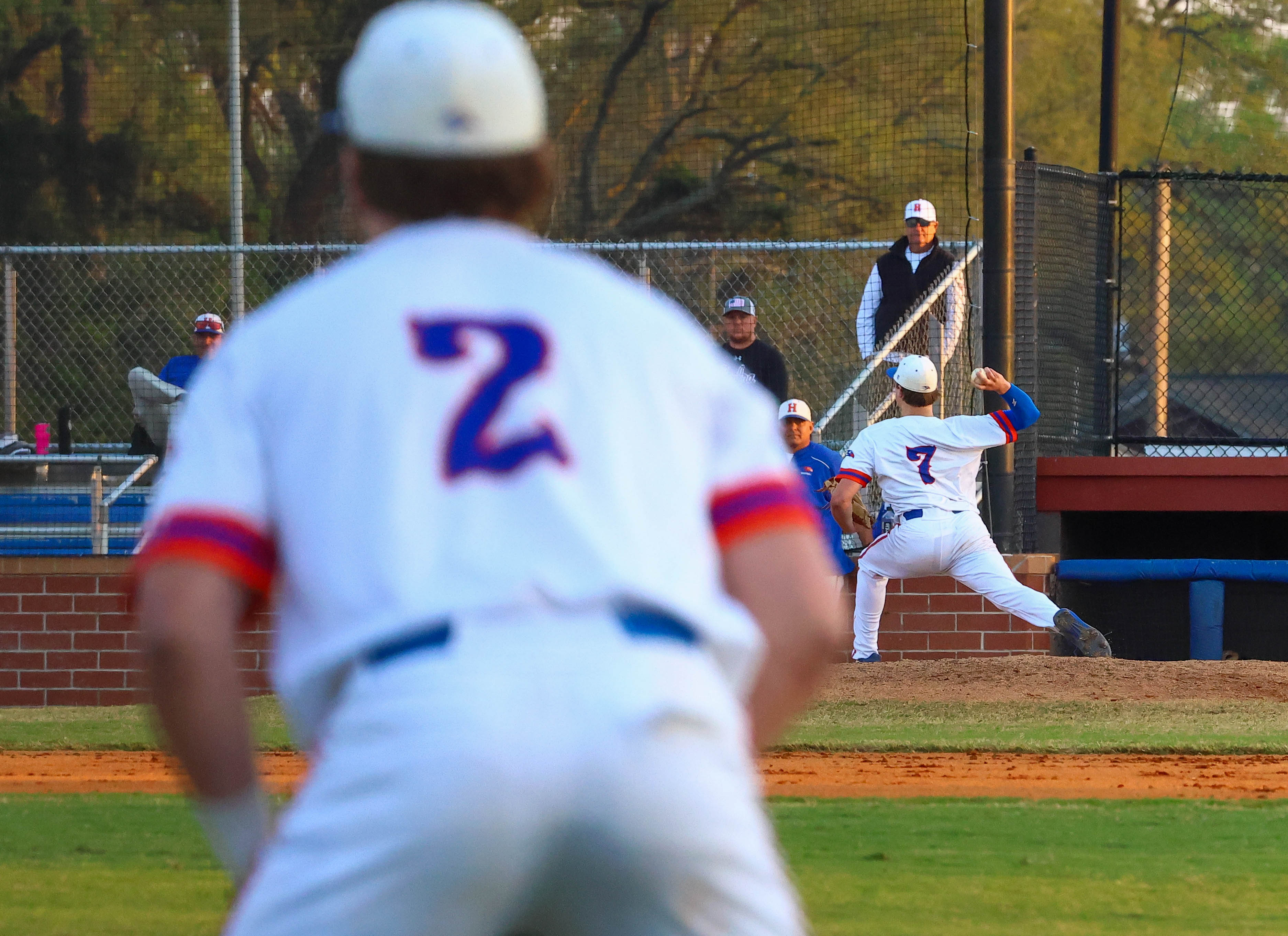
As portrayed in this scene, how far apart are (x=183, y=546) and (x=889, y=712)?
7.99m

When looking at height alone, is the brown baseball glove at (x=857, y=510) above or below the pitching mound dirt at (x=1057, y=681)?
above

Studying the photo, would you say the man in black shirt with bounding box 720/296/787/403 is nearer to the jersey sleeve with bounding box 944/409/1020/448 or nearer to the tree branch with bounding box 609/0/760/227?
the jersey sleeve with bounding box 944/409/1020/448

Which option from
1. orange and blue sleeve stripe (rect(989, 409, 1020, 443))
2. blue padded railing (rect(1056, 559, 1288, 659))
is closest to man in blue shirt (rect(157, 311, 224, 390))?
orange and blue sleeve stripe (rect(989, 409, 1020, 443))

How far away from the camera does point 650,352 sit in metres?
1.65

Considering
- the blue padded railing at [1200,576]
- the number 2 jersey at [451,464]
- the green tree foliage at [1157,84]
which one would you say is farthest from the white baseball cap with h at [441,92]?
the green tree foliage at [1157,84]

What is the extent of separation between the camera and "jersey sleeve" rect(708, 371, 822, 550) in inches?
67.1

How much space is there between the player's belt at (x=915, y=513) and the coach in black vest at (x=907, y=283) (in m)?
Answer: 1.43

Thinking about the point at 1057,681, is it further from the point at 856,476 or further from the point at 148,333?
the point at 148,333

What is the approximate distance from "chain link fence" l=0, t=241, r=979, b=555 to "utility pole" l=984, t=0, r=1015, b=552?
26 cm

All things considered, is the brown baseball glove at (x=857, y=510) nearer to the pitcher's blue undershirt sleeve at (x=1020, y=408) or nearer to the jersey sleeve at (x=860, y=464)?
the jersey sleeve at (x=860, y=464)

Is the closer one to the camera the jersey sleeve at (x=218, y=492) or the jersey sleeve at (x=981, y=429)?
the jersey sleeve at (x=218, y=492)

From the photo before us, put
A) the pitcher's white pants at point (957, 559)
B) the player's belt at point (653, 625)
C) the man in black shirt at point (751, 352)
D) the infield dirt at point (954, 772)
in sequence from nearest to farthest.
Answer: the player's belt at point (653, 625)
the infield dirt at point (954, 772)
the pitcher's white pants at point (957, 559)
the man in black shirt at point (751, 352)

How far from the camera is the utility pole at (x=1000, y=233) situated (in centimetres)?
1176

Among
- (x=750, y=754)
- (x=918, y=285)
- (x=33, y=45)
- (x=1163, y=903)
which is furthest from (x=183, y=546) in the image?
(x=33, y=45)
